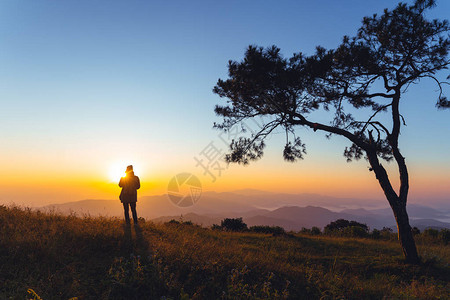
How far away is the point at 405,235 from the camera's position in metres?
10.4

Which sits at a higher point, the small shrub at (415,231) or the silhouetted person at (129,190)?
the silhouetted person at (129,190)

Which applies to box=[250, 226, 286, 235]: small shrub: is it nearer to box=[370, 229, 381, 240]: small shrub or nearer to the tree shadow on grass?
box=[370, 229, 381, 240]: small shrub

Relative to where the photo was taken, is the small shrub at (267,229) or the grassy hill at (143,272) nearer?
the grassy hill at (143,272)

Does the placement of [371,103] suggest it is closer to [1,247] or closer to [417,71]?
[417,71]

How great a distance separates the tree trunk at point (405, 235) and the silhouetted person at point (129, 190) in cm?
1043

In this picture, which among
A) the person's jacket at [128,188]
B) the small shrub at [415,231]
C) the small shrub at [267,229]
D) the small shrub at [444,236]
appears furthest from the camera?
the small shrub at [415,231]

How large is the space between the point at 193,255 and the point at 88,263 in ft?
7.91

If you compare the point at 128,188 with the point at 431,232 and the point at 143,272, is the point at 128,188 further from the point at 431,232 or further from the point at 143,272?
the point at 431,232

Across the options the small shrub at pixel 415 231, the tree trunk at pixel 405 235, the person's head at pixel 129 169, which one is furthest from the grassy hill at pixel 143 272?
the small shrub at pixel 415 231

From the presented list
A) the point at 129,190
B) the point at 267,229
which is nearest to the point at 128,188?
the point at 129,190

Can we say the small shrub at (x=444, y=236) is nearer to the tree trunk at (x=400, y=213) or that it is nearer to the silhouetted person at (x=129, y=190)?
the tree trunk at (x=400, y=213)

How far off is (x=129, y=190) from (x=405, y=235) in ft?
36.1

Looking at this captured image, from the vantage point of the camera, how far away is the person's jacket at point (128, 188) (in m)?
11.5

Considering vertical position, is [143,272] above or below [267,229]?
above
